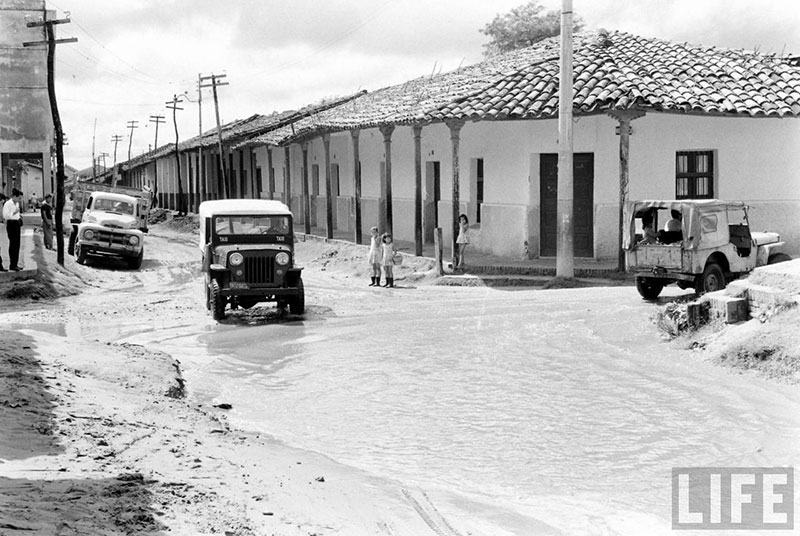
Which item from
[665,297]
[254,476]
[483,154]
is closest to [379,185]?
[483,154]

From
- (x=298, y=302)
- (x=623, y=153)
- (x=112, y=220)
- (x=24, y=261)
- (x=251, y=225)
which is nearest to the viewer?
(x=298, y=302)

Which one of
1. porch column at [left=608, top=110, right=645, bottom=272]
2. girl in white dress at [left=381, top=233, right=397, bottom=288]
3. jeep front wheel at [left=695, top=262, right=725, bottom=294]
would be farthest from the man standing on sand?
jeep front wheel at [left=695, top=262, right=725, bottom=294]

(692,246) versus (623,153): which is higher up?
(623,153)

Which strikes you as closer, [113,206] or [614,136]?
[614,136]

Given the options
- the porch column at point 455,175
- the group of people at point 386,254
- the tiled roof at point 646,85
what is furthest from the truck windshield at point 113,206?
the tiled roof at point 646,85

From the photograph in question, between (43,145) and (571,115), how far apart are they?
4004 cm

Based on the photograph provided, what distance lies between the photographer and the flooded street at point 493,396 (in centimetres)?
745

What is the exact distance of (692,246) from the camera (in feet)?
48.6

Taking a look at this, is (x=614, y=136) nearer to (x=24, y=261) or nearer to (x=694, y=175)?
(x=694, y=175)

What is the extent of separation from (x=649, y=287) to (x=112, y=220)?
16.7 m

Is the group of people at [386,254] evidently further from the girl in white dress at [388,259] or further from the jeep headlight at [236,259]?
the jeep headlight at [236,259]

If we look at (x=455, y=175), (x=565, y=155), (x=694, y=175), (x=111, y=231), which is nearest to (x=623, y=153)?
(x=565, y=155)

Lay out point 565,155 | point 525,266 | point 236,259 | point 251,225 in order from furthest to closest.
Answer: point 525,266 → point 565,155 → point 251,225 → point 236,259

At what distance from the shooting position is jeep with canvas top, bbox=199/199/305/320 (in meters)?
16.0
